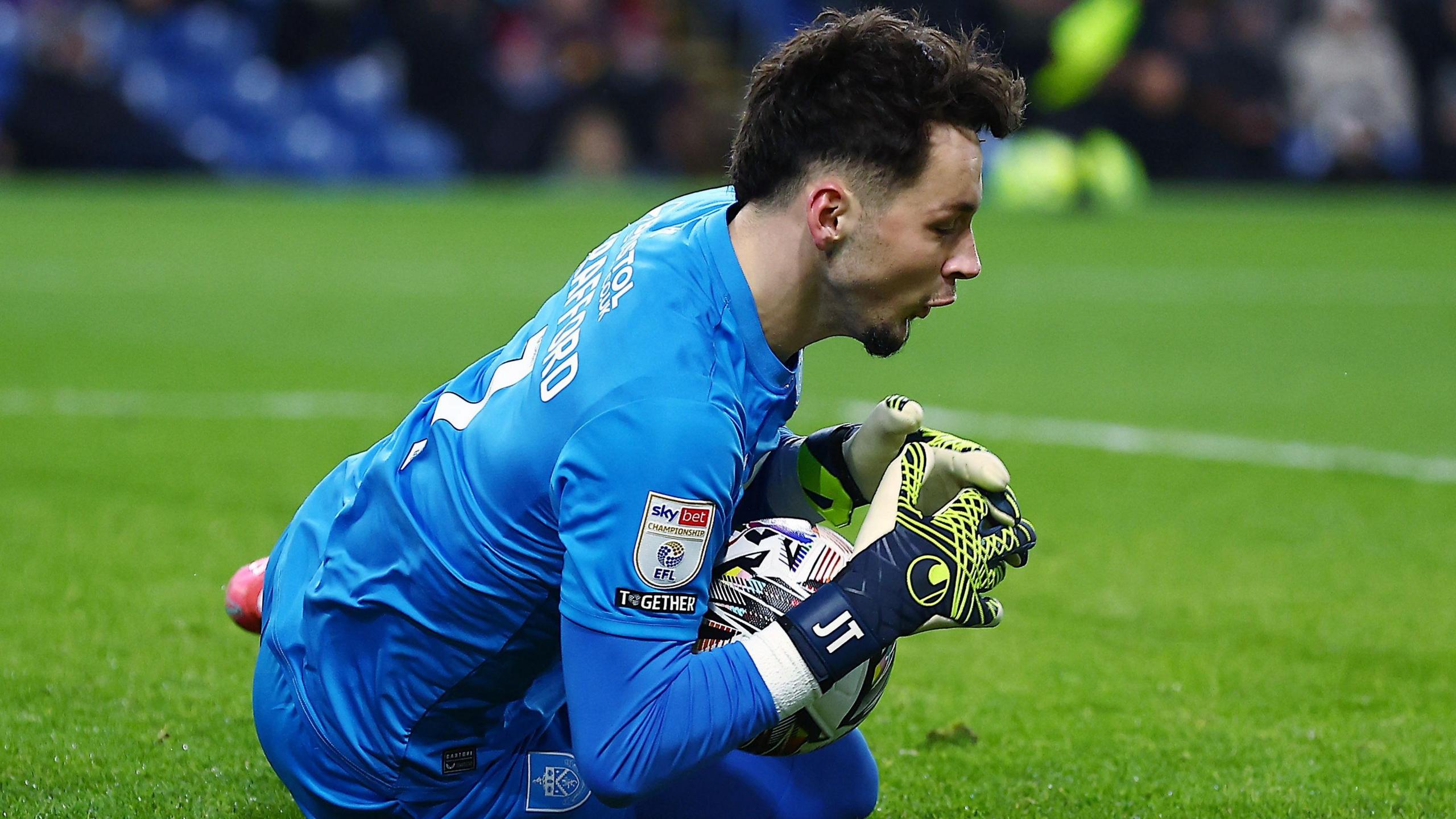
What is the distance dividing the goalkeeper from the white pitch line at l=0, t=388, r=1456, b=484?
4.54 meters

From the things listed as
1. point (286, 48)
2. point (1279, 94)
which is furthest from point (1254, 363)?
point (286, 48)

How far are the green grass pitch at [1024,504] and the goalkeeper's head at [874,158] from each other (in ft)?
4.51

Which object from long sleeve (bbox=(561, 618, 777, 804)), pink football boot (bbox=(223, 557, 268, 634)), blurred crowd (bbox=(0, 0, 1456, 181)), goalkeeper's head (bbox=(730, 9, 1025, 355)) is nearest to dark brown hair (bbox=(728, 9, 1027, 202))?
goalkeeper's head (bbox=(730, 9, 1025, 355))

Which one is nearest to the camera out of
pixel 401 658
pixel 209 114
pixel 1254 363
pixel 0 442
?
pixel 401 658

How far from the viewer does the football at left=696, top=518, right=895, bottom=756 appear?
10.5ft

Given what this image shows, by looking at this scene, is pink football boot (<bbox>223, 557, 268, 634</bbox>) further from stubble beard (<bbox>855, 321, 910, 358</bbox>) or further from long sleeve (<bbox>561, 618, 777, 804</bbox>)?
stubble beard (<bbox>855, 321, 910, 358</bbox>)

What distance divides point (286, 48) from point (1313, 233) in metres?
12.2

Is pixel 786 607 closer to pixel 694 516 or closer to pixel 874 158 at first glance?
pixel 694 516

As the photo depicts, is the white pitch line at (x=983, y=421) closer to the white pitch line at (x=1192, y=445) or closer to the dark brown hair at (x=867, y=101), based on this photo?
the white pitch line at (x=1192, y=445)

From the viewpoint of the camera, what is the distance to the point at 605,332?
112 inches

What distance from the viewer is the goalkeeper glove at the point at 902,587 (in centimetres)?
285

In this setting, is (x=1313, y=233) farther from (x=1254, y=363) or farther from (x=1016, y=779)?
(x=1016, y=779)

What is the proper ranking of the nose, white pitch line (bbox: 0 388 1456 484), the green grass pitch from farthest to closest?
1. white pitch line (bbox: 0 388 1456 484)
2. the green grass pitch
3. the nose

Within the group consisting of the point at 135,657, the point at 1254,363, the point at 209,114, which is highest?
the point at 135,657
